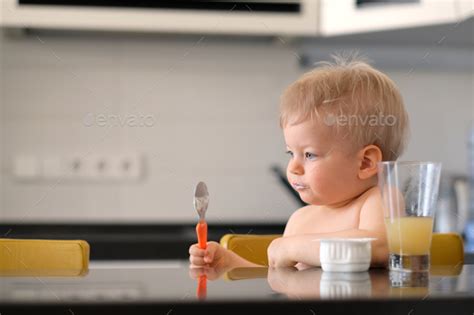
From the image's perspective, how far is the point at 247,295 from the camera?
689mm

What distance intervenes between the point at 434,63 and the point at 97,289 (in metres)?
2.10

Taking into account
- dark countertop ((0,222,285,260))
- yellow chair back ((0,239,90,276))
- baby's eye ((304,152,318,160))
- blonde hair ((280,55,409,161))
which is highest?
blonde hair ((280,55,409,161))

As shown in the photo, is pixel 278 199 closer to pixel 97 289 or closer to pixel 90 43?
pixel 90 43

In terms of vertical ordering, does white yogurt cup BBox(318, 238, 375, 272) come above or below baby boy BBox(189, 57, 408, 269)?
below

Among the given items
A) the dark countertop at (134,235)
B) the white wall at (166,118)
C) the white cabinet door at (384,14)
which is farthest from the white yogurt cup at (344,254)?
the white wall at (166,118)

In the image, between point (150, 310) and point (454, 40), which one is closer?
point (150, 310)

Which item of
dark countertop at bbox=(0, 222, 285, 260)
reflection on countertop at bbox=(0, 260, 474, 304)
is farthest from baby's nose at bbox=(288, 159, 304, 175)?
dark countertop at bbox=(0, 222, 285, 260)

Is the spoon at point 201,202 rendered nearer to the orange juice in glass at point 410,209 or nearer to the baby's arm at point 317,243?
the baby's arm at point 317,243

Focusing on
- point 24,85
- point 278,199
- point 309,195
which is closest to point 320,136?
point 309,195

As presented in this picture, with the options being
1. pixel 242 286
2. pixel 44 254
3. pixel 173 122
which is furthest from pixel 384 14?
pixel 242 286

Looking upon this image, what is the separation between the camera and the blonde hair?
1.15m

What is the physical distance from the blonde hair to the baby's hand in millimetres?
212

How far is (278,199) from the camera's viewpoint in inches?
102

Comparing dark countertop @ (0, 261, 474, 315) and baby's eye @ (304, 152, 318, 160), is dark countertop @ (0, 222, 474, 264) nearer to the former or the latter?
baby's eye @ (304, 152, 318, 160)
